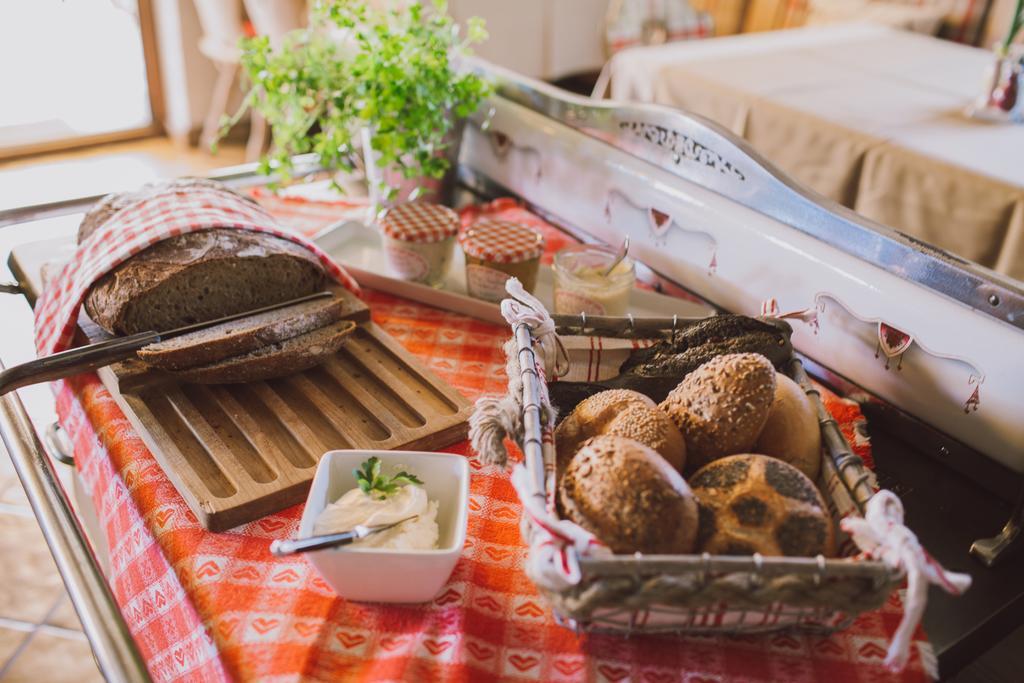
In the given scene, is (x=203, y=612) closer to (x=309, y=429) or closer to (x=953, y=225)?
(x=309, y=429)

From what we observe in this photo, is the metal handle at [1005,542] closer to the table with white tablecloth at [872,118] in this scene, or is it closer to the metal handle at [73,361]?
the metal handle at [73,361]

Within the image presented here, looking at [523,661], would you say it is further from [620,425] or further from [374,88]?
[374,88]

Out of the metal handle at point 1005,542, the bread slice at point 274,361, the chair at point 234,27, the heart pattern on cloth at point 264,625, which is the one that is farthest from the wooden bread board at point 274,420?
the chair at point 234,27

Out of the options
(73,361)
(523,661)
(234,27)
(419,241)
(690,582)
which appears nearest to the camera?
(690,582)

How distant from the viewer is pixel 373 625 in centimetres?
69

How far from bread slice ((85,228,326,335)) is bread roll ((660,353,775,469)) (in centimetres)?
60

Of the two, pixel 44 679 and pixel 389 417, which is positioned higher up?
pixel 389 417

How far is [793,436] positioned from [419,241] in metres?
0.63

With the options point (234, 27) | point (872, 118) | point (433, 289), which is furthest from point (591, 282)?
point (234, 27)

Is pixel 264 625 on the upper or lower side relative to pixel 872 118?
lower

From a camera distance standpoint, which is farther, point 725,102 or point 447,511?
point 725,102

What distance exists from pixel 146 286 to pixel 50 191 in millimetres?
2915

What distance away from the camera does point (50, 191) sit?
11.2ft

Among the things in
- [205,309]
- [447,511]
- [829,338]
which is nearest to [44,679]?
[205,309]
